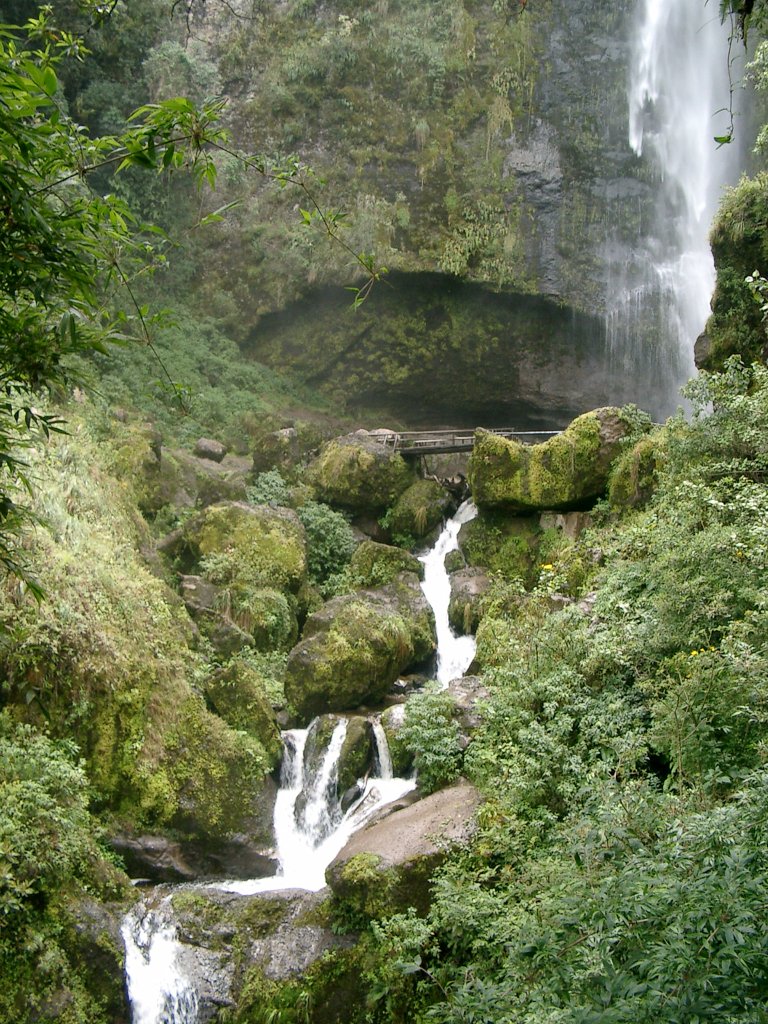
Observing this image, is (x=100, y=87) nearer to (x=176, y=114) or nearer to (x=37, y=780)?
(x=37, y=780)

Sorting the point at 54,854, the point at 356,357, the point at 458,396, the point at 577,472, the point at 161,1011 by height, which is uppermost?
the point at 356,357

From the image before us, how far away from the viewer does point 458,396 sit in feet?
72.4

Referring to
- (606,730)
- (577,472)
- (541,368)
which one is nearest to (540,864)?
(606,730)

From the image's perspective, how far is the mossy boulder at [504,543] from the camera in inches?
540

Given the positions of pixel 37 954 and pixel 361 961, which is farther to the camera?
pixel 361 961

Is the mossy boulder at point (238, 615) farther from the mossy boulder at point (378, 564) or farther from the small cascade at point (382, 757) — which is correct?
the small cascade at point (382, 757)

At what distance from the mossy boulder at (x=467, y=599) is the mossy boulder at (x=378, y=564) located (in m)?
0.82

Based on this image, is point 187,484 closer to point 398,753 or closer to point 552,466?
point 552,466

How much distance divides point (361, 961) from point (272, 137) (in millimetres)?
20656

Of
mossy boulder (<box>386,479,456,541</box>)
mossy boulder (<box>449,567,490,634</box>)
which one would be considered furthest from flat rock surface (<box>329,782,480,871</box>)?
mossy boulder (<box>386,479,456,541</box>)

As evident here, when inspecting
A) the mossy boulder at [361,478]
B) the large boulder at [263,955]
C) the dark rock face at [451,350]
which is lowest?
the large boulder at [263,955]

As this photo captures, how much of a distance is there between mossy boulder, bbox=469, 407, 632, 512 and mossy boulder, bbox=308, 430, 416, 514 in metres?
2.17

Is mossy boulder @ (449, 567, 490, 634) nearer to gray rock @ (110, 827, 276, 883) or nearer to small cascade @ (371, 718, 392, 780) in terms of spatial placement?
small cascade @ (371, 718, 392, 780)

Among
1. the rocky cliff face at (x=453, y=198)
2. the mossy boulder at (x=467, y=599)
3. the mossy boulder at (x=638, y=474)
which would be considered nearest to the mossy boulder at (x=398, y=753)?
the mossy boulder at (x=467, y=599)
